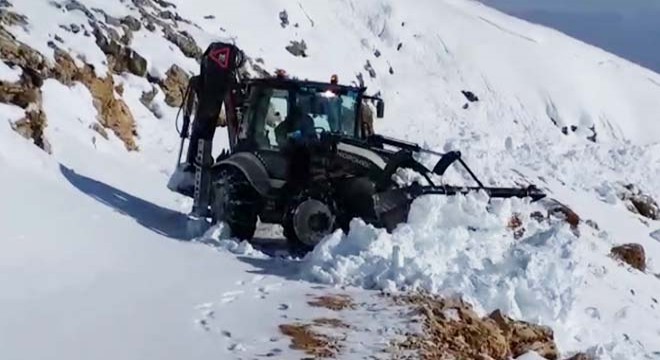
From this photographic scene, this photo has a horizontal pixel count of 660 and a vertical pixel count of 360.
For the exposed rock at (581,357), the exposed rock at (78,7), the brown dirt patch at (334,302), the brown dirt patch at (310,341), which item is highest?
the exposed rock at (78,7)

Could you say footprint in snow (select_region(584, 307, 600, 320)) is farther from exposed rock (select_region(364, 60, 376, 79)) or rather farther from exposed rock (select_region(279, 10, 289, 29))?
exposed rock (select_region(364, 60, 376, 79))

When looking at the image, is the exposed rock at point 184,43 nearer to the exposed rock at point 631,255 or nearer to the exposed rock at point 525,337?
the exposed rock at point 631,255

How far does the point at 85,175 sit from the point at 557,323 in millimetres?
7095

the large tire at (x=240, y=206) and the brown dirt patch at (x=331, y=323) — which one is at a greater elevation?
the large tire at (x=240, y=206)

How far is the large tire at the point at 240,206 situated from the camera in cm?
1417

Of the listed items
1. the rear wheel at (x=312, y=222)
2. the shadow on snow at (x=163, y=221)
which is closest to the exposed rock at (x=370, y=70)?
the shadow on snow at (x=163, y=221)

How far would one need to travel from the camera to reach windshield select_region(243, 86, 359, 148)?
47.9ft

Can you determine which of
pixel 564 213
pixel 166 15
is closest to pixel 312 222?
pixel 564 213

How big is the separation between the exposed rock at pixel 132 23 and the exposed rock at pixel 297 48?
1068cm

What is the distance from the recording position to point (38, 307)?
31.8 ft

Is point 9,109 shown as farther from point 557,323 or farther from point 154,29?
point 154,29

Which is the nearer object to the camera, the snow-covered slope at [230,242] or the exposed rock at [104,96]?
the snow-covered slope at [230,242]

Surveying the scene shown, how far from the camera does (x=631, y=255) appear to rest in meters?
21.5

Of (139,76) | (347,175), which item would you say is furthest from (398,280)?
(139,76)
